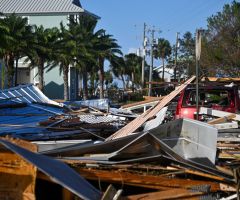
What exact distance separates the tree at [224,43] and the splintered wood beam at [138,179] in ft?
115

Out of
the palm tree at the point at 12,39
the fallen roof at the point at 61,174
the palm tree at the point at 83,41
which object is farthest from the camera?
the palm tree at the point at 83,41

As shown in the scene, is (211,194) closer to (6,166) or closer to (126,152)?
(126,152)

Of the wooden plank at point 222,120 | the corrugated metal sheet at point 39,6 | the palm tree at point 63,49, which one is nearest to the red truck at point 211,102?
the wooden plank at point 222,120

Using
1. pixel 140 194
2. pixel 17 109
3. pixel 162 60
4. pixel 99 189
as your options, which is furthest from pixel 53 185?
pixel 162 60

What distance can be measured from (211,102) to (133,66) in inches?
2884

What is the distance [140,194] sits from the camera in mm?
6535

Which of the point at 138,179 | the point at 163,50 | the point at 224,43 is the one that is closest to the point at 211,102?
the point at 138,179

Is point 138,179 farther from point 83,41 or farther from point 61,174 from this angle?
point 83,41

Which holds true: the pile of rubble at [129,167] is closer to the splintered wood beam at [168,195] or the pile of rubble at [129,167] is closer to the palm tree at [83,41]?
the splintered wood beam at [168,195]

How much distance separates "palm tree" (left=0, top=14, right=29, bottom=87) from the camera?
141 feet

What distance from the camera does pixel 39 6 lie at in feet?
223

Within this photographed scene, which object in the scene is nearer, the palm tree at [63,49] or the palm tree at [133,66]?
the palm tree at [63,49]

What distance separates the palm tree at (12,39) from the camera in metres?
43.1

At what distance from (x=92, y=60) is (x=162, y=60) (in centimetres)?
3683
